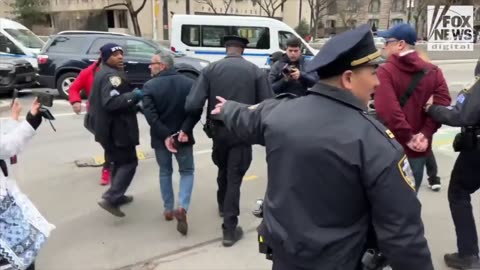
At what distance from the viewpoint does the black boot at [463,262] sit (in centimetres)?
330

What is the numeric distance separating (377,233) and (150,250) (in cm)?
247

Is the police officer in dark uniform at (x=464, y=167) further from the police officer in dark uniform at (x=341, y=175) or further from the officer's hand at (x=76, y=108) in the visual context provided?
the officer's hand at (x=76, y=108)

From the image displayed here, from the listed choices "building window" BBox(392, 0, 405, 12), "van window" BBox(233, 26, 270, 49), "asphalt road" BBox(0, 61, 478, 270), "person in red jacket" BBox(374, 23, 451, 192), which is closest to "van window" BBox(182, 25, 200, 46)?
"van window" BBox(233, 26, 270, 49)

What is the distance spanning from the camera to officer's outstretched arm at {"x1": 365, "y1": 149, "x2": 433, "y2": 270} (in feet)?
5.20

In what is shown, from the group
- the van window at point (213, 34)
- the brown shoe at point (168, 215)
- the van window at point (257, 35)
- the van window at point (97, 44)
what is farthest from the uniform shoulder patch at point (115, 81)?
the van window at point (213, 34)

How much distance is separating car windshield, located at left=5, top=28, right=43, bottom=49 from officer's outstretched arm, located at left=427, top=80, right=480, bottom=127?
12.9 meters

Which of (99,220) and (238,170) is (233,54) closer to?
(238,170)

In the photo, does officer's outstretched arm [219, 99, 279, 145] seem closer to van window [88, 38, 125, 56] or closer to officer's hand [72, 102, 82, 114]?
officer's hand [72, 102, 82, 114]

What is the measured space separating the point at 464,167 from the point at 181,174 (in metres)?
2.26

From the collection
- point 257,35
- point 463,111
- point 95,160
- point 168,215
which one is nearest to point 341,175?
point 463,111

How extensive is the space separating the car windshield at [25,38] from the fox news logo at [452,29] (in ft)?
46.2

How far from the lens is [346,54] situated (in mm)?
1669

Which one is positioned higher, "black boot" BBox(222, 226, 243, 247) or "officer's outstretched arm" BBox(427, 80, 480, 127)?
"officer's outstretched arm" BBox(427, 80, 480, 127)

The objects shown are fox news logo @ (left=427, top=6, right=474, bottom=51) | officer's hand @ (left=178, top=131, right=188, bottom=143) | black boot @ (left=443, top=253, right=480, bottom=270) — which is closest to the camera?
black boot @ (left=443, top=253, right=480, bottom=270)
